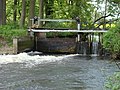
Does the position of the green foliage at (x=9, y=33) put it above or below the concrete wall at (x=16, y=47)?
above

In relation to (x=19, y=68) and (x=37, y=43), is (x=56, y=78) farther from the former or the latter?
(x=37, y=43)

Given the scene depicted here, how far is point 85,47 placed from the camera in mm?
28406

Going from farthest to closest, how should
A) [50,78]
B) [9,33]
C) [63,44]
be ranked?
[63,44] → [9,33] → [50,78]

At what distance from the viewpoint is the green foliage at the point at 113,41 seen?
23.1ft

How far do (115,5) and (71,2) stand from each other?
4871 mm

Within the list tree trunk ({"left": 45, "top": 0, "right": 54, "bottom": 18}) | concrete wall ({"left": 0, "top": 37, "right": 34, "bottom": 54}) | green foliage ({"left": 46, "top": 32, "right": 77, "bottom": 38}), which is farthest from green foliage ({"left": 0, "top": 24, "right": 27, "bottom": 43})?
tree trunk ({"left": 45, "top": 0, "right": 54, "bottom": 18})

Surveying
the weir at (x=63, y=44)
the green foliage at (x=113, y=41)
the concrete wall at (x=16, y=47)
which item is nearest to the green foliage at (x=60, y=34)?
the weir at (x=63, y=44)

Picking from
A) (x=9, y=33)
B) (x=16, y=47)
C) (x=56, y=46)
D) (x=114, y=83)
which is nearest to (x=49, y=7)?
(x=56, y=46)

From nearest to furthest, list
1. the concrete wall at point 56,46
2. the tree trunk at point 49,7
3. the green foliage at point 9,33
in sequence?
1. the green foliage at point 9,33
2. the concrete wall at point 56,46
3. the tree trunk at point 49,7

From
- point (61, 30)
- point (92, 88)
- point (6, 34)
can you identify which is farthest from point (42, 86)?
point (61, 30)

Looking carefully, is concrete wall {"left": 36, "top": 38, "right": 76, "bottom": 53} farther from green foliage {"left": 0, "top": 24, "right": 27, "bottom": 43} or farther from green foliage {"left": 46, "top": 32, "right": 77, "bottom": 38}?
green foliage {"left": 0, "top": 24, "right": 27, "bottom": 43}

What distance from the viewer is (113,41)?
7.24m

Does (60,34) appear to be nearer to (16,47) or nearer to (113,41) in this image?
(16,47)

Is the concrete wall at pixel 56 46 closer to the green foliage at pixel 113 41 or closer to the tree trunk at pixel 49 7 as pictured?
the tree trunk at pixel 49 7
